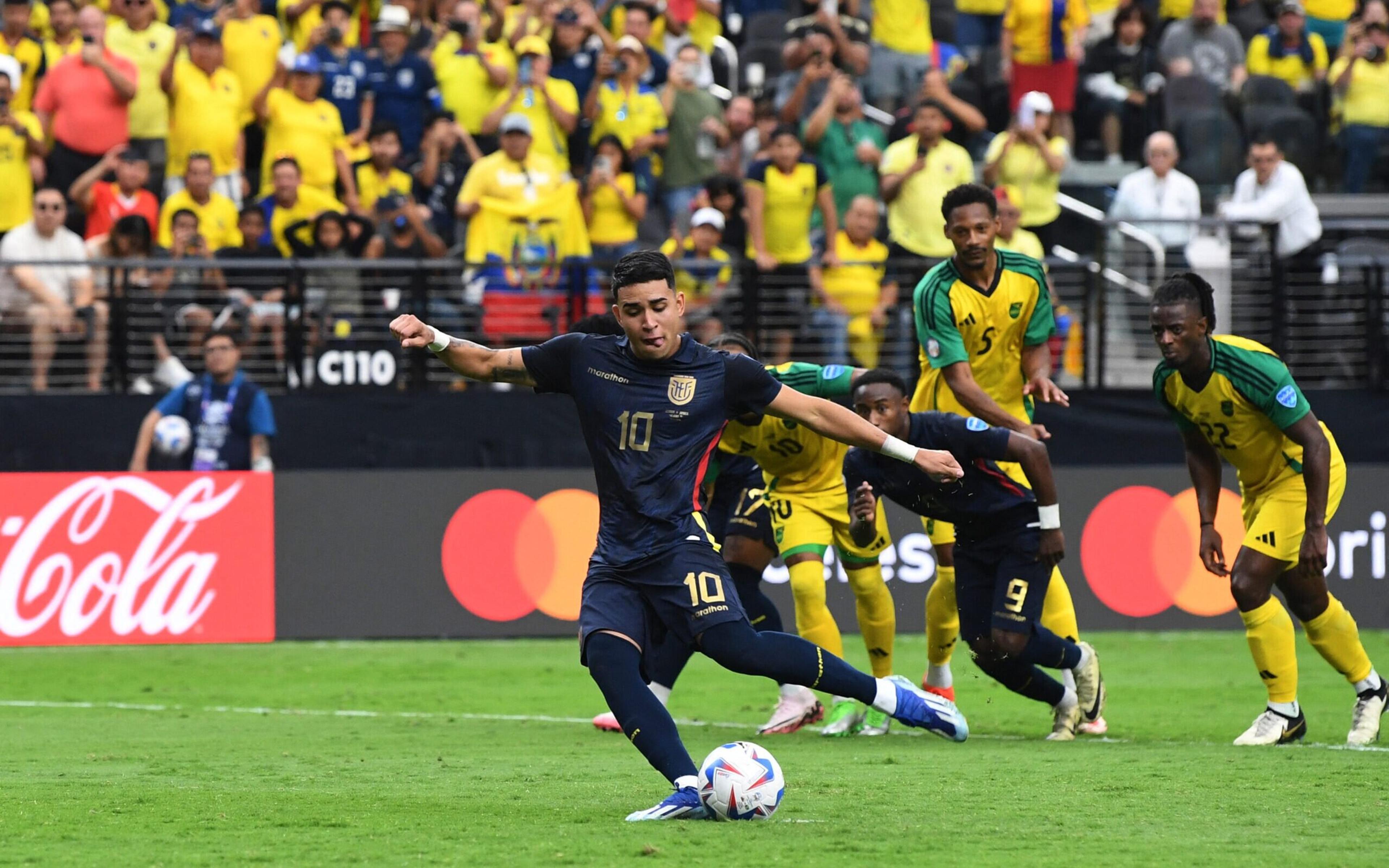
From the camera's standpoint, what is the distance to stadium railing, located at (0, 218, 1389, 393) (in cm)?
1623

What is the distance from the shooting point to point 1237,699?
39.3ft

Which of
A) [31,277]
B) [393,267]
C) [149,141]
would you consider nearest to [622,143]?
[393,267]

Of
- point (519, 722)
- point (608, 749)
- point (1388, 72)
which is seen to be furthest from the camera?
point (1388, 72)

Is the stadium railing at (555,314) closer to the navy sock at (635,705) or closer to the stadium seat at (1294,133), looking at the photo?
the stadium seat at (1294,133)

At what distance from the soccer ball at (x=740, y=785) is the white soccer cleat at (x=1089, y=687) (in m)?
3.70

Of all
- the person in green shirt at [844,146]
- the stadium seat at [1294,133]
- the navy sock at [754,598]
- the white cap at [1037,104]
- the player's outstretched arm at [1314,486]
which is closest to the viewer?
the player's outstretched arm at [1314,486]

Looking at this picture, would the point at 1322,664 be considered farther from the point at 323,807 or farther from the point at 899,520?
the point at 323,807

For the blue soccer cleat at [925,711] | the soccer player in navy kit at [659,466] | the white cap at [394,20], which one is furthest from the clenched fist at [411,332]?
the white cap at [394,20]

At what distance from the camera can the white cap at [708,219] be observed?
16719 mm

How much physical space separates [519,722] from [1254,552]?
4214mm

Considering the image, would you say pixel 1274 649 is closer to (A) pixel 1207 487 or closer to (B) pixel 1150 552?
(A) pixel 1207 487

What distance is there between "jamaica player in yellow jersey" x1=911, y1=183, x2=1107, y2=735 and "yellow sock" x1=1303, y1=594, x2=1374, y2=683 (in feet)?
3.96

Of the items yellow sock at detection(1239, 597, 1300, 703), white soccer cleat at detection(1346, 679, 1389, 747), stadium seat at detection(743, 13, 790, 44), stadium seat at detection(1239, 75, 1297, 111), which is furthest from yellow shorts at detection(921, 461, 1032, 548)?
Answer: stadium seat at detection(743, 13, 790, 44)

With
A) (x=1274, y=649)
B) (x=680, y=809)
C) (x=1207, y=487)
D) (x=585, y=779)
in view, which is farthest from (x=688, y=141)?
(x=680, y=809)
